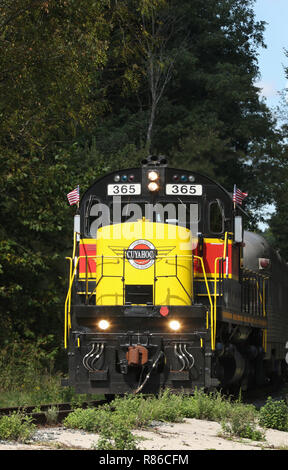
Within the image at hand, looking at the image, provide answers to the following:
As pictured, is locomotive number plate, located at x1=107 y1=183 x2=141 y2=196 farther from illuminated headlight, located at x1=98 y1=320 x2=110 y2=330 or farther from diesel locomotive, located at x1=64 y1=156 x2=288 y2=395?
illuminated headlight, located at x1=98 y1=320 x2=110 y2=330

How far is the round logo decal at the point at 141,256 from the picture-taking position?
46.6 feet

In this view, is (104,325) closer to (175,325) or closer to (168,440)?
(175,325)

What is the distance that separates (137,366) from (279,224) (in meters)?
28.0

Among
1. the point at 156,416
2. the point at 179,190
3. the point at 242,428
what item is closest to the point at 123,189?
the point at 179,190

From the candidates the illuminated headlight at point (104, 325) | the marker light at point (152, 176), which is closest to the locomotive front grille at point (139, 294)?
the illuminated headlight at point (104, 325)

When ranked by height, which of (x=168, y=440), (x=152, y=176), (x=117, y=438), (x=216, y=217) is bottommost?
(x=168, y=440)

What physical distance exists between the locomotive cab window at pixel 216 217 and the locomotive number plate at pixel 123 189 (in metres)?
1.31

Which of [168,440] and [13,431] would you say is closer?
[13,431]

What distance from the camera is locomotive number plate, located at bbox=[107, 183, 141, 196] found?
588 inches

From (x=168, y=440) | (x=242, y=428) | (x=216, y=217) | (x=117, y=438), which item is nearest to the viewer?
(x=117, y=438)

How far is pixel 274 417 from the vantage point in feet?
42.1

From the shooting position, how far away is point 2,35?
16.7m

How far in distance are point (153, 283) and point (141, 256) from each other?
1.58 feet
